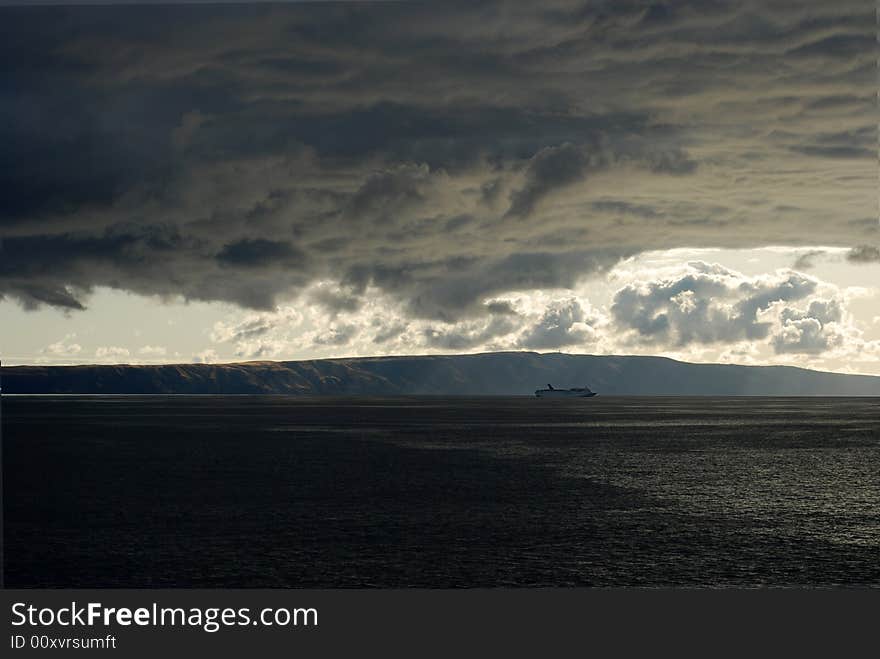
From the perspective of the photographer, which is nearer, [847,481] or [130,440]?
[847,481]

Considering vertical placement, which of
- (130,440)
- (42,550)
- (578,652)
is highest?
(130,440)

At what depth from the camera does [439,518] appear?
54.4 meters

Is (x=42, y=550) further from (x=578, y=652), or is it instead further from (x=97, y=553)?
(x=578, y=652)

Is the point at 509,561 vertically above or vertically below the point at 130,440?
below

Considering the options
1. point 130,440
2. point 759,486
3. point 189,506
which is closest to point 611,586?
point 189,506

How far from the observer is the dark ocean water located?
129ft

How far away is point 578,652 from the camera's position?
93.0 ft

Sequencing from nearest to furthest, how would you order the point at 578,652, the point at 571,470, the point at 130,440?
the point at 578,652, the point at 571,470, the point at 130,440

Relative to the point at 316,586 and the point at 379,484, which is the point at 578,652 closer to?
the point at 316,586

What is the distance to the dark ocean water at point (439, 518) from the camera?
39469 millimetres

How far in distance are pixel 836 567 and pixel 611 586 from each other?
35.9ft

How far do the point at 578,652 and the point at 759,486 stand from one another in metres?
51.0

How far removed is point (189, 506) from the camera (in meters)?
60.6

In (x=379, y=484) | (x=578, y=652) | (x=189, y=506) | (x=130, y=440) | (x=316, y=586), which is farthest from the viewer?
(x=130, y=440)
